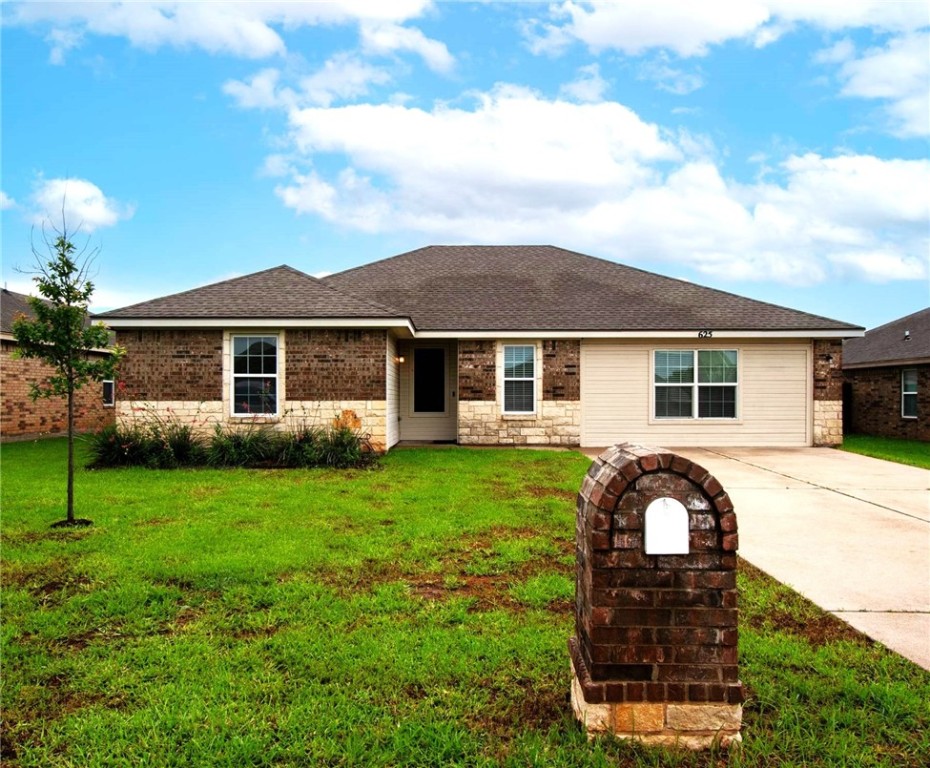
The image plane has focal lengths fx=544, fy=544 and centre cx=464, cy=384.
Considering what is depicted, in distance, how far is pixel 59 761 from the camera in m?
2.24

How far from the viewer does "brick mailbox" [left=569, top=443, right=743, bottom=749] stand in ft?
7.19

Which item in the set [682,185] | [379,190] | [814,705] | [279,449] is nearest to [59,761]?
[814,705]

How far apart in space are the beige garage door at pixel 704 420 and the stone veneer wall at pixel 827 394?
0.19 meters

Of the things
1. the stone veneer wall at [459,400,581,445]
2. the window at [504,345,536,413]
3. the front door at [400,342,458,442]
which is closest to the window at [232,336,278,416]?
the front door at [400,342,458,442]

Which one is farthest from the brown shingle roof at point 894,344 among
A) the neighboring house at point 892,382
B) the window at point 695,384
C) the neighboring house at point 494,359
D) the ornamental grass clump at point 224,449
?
the ornamental grass clump at point 224,449

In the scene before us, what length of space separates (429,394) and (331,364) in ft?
12.8

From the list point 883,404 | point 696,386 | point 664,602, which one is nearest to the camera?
point 664,602

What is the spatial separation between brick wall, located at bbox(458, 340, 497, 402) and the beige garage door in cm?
228

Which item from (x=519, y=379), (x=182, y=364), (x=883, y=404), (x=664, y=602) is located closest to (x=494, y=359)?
(x=519, y=379)

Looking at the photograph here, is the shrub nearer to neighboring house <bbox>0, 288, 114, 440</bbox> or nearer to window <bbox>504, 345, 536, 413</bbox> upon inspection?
window <bbox>504, 345, 536, 413</bbox>

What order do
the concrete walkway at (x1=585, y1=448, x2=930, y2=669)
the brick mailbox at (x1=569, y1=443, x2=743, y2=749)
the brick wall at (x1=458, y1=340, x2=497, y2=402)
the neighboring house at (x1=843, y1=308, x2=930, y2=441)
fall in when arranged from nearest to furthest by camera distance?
the brick mailbox at (x1=569, y1=443, x2=743, y2=749), the concrete walkway at (x1=585, y1=448, x2=930, y2=669), the brick wall at (x1=458, y1=340, x2=497, y2=402), the neighboring house at (x1=843, y1=308, x2=930, y2=441)

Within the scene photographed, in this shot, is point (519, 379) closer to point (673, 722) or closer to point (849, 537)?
point (849, 537)

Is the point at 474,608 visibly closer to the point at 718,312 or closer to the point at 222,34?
the point at 222,34

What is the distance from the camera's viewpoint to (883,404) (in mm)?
17391
